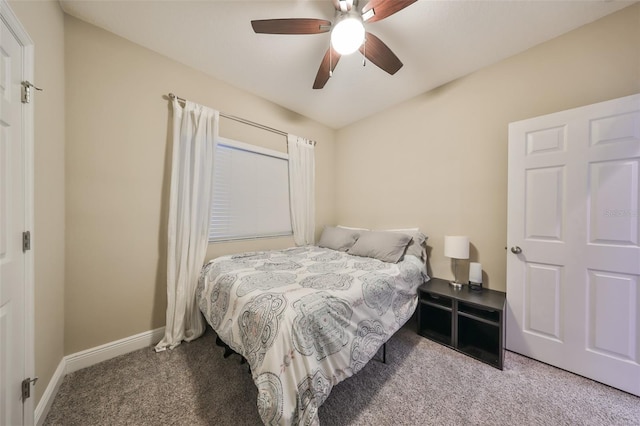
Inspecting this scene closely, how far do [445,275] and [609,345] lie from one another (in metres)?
1.15

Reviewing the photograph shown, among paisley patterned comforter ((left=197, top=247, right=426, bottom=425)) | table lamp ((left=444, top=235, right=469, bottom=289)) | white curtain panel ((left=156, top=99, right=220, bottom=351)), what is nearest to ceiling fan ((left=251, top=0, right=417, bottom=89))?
white curtain panel ((left=156, top=99, right=220, bottom=351))

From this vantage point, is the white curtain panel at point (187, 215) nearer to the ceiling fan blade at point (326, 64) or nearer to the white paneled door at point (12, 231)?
the white paneled door at point (12, 231)

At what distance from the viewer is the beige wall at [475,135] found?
1668 millimetres

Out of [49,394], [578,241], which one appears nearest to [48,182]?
[49,394]

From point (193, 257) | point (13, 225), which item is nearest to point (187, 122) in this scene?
point (193, 257)

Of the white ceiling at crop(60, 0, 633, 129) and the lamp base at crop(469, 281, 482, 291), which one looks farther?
the lamp base at crop(469, 281, 482, 291)

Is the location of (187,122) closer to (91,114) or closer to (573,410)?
(91,114)

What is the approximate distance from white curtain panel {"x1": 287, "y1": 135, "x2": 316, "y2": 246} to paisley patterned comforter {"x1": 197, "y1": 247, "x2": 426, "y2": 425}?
984mm

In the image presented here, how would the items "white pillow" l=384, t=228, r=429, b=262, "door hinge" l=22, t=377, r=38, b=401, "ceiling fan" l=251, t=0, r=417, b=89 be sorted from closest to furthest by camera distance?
"door hinge" l=22, t=377, r=38, b=401 → "ceiling fan" l=251, t=0, r=417, b=89 → "white pillow" l=384, t=228, r=429, b=262

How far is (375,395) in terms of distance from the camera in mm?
1425

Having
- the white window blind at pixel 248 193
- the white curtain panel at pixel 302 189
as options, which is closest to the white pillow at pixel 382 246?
the white curtain panel at pixel 302 189

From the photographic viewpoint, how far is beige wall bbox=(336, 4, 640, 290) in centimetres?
167

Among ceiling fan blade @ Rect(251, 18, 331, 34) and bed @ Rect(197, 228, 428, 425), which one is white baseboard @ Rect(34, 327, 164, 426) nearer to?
bed @ Rect(197, 228, 428, 425)

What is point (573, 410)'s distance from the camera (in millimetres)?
1312
